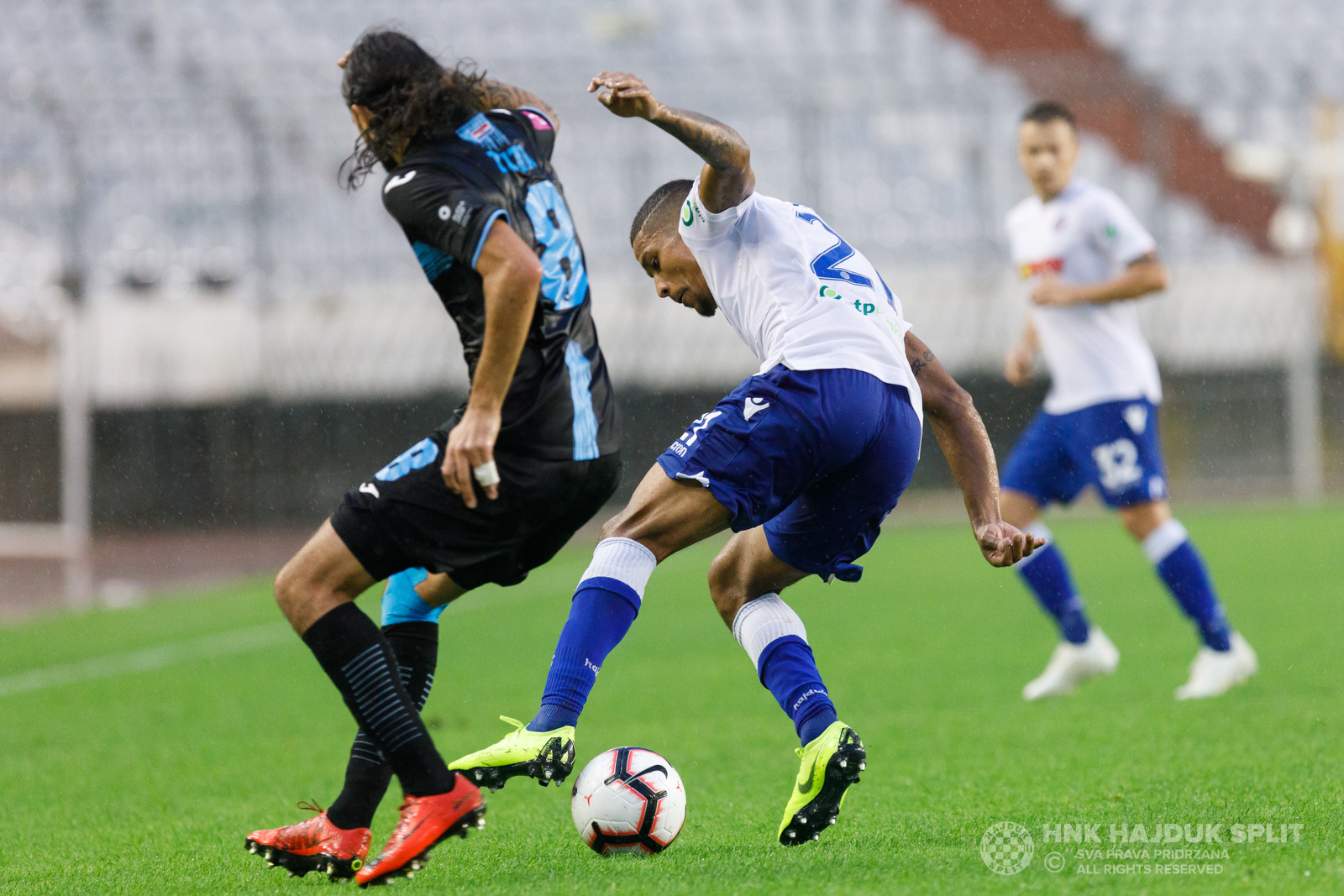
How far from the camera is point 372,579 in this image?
10.3ft

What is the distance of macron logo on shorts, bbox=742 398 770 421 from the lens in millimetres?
3279

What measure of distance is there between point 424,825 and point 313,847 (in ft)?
1.30

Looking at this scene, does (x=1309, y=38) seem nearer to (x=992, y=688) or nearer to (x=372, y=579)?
(x=992, y=688)

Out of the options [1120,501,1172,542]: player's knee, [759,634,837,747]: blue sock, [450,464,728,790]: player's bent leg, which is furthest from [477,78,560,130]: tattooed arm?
[1120,501,1172,542]: player's knee

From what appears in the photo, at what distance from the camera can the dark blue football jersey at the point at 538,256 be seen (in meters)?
3.05

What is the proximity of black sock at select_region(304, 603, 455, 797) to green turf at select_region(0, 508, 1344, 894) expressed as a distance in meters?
0.26

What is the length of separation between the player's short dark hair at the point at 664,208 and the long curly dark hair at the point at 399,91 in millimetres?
598

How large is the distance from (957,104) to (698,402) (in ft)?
15.9

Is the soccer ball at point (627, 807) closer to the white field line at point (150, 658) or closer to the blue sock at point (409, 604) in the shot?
the blue sock at point (409, 604)

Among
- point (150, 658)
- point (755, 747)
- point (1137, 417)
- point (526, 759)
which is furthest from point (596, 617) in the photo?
point (150, 658)

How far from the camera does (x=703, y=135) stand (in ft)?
10.6

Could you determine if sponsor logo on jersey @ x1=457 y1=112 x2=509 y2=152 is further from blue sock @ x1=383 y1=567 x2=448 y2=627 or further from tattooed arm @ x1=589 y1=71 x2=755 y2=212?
blue sock @ x1=383 y1=567 x2=448 y2=627

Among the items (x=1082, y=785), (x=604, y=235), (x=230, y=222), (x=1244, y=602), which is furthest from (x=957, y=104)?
(x=1082, y=785)

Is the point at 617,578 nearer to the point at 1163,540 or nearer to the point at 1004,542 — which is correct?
the point at 1004,542
